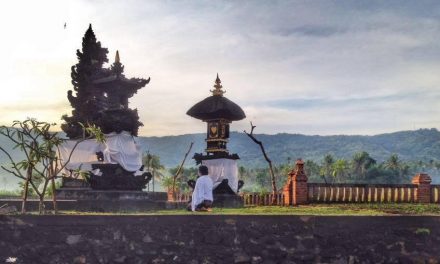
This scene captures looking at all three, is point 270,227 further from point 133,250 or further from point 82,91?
point 82,91

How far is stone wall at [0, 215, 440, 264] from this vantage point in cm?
1424

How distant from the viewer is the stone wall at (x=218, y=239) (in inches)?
561

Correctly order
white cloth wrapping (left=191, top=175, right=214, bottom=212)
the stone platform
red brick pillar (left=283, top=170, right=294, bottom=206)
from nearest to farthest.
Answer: white cloth wrapping (left=191, top=175, right=214, bottom=212) < the stone platform < red brick pillar (left=283, top=170, right=294, bottom=206)

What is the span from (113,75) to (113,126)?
2.97m

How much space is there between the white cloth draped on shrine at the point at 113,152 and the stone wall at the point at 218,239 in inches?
469

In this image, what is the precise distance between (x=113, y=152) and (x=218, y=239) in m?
12.5

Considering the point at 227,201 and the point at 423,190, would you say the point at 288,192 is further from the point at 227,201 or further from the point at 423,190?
the point at 423,190

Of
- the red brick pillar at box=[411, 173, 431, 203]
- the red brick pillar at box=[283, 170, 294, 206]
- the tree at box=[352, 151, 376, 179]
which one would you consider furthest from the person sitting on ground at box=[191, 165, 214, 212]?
the tree at box=[352, 151, 376, 179]

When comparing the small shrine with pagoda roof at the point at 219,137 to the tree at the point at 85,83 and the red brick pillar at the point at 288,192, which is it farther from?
the tree at the point at 85,83

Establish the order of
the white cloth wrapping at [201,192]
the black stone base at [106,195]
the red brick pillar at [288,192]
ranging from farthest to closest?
the red brick pillar at [288,192]
the black stone base at [106,195]
the white cloth wrapping at [201,192]

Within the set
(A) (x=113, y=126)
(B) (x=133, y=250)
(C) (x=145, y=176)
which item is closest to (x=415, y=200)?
(C) (x=145, y=176)

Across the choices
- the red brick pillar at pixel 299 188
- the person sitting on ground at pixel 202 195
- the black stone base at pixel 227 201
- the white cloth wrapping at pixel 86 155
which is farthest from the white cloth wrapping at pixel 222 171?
the person sitting on ground at pixel 202 195

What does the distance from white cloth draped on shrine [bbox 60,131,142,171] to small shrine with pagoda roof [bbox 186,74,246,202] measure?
286cm

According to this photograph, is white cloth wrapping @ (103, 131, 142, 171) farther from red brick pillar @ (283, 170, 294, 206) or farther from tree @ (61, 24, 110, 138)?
red brick pillar @ (283, 170, 294, 206)
